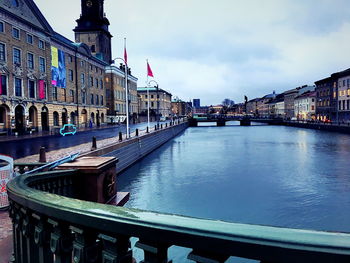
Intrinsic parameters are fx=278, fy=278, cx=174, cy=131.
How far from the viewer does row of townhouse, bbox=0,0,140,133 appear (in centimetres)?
3281

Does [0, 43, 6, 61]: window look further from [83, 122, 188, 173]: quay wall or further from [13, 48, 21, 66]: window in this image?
[83, 122, 188, 173]: quay wall

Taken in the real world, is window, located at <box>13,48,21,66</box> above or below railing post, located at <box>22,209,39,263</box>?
above

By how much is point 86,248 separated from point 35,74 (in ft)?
136

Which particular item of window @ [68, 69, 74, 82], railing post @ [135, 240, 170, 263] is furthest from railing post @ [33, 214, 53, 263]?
window @ [68, 69, 74, 82]

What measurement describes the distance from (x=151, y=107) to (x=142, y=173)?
10734 cm

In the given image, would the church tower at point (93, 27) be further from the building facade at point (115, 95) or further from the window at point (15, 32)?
the window at point (15, 32)

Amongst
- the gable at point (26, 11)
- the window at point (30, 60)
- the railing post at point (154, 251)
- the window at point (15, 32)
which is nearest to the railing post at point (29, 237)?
the railing post at point (154, 251)

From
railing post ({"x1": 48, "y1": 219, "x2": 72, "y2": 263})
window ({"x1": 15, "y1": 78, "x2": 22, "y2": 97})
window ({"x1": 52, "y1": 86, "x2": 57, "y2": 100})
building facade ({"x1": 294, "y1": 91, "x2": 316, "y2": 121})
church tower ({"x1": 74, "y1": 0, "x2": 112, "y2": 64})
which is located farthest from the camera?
building facade ({"x1": 294, "y1": 91, "x2": 316, "y2": 121})

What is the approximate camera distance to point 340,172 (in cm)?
2302

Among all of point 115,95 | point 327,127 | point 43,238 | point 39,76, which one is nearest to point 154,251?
point 43,238

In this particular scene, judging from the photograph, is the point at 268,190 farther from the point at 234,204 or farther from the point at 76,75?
the point at 76,75

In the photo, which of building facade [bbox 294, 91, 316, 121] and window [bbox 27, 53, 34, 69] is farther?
building facade [bbox 294, 91, 316, 121]

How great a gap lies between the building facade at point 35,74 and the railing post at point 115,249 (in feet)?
116

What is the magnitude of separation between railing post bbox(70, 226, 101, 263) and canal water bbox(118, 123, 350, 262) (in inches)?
321
